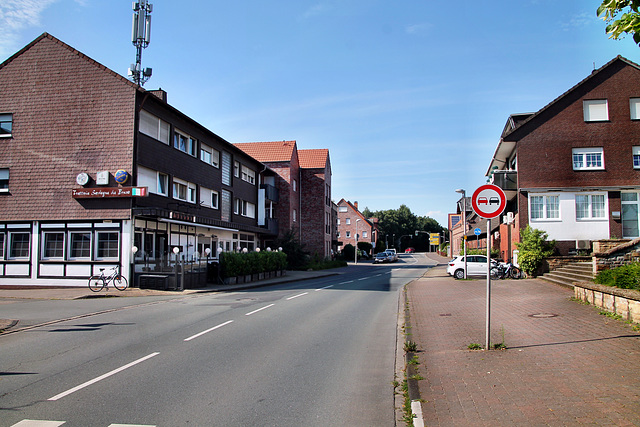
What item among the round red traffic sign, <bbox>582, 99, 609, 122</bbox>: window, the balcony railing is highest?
<bbox>582, 99, 609, 122</bbox>: window

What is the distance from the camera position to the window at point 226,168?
3356 centimetres

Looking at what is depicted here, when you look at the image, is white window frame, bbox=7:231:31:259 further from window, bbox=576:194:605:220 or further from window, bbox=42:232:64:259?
window, bbox=576:194:605:220

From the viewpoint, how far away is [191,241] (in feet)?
91.7

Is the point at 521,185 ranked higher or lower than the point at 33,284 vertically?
higher

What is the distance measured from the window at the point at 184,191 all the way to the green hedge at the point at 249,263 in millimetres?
4740

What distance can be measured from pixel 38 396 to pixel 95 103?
66.1 ft

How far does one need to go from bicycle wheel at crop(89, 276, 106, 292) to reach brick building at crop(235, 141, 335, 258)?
25553mm

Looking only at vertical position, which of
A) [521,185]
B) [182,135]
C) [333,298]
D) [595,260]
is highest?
[182,135]

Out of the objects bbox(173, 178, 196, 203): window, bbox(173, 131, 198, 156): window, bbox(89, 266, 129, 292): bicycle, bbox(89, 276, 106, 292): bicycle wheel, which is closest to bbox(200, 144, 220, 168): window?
bbox(173, 131, 198, 156): window

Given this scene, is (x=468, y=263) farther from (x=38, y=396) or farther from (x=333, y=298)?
(x=38, y=396)

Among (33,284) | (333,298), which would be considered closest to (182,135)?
(33,284)

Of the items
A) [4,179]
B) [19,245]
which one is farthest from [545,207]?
[4,179]

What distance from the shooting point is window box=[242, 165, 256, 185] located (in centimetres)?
3838

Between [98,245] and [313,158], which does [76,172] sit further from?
[313,158]
